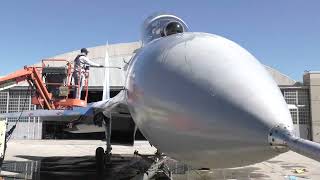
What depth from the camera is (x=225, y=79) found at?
12.3 ft

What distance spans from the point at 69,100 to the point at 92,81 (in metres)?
22.8

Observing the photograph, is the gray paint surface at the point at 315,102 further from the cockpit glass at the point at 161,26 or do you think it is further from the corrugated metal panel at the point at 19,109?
the cockpit glass at the point at 161,26

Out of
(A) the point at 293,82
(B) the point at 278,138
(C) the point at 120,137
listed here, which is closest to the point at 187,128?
(B) the point at 278,138

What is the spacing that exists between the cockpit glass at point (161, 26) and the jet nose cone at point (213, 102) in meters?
2.65

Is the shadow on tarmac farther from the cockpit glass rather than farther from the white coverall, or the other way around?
the cockpit glass

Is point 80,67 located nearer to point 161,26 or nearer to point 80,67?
point 80,67

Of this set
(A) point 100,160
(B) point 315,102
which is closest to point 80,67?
(A) point 100,160

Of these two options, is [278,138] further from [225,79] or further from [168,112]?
[168,112]

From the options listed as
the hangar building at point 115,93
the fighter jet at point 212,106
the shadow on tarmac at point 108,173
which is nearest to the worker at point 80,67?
the shadow on tarmac at point 108,173

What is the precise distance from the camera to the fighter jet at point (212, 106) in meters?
3.43

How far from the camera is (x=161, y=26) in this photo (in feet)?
24.9

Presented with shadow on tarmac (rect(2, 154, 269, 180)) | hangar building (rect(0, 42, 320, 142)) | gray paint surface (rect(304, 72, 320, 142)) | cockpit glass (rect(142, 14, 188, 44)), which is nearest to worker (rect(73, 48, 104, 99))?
shadow on tarmac (rect(2, 154, 269, 180))

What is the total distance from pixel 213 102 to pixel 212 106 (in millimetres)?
38

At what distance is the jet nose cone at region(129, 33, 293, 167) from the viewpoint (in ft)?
11.4
